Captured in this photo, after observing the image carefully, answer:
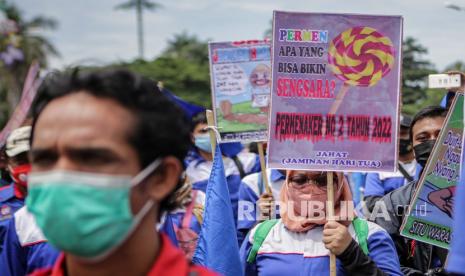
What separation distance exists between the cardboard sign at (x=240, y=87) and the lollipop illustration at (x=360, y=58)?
2.00 m

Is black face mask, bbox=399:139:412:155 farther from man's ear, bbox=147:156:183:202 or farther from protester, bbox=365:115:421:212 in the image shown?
man's ear, bbox=147:156:183:202

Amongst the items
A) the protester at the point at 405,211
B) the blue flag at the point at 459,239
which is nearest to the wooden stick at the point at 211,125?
the protester at the point at 405,211

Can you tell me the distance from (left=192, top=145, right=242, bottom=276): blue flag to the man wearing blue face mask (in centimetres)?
192

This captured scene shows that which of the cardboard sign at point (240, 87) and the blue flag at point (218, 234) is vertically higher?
the cardboard sign at point (240, 87)

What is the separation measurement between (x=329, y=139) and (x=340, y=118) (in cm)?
12

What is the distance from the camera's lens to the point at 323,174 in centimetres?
406

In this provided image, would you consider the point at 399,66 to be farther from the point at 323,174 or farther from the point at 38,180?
the point at 38,180

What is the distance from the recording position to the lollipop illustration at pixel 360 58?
391 cm

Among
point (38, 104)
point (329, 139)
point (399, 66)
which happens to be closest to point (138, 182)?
point (38, 104)

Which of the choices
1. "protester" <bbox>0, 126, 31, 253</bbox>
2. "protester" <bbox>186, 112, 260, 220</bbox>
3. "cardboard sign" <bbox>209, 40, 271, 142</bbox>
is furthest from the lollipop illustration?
"protester" <bbox>186, 112, 260, 220</bbox>

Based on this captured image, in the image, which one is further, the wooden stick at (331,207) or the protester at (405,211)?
the protester at (405,211)

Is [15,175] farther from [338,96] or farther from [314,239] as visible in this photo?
[338,96]

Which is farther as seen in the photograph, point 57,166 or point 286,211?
point 286,211

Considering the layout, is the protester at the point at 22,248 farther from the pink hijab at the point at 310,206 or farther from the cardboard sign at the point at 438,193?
the cardboard sign at the point at 438,193
